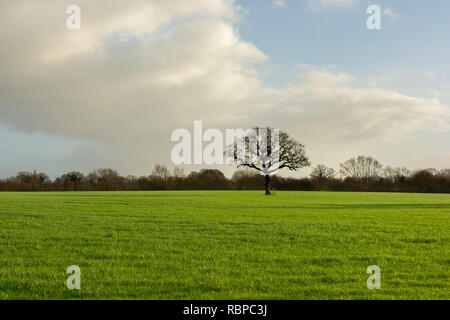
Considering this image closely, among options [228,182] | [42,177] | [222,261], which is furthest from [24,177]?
[222,261]

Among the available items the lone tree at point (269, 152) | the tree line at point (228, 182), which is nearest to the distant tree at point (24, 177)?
the tree line at point (228, 182)

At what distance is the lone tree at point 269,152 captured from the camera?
65125 millimetres

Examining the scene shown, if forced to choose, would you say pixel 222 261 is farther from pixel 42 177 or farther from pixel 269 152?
pixel 42 177

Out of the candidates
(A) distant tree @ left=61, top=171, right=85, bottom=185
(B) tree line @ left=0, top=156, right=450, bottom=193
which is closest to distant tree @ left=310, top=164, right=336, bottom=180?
(B) tree line @ left=0, top=156, right=450, bottom=193

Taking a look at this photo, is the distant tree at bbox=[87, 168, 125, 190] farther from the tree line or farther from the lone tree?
the lone tree

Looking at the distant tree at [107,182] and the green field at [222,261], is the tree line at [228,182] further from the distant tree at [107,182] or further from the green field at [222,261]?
the green field at [222,261]

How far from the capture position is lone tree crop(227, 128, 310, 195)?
214 feet

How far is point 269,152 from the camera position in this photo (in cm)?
6562
